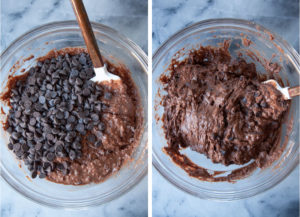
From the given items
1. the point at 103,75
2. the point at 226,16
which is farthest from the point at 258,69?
the point at 103,75

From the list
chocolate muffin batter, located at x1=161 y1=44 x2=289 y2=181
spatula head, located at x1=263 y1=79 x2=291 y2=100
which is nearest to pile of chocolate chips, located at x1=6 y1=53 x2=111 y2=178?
chocolate muffin batter, located at x1=161 y1=44 x2=289 y2=181

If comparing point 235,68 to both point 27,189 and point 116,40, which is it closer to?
point 116,40

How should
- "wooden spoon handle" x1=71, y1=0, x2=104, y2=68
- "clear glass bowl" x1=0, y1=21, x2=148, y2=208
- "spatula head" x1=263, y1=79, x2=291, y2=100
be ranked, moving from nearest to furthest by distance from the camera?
1. "wooden spoon handle" x1=71, y1=0, x2=104, y2=68
2. "spatula head" x1=263, y1=79, x2=291, y2=100
3. "clear glass bowl" x1=0, y1=21, x2=148, y2=208

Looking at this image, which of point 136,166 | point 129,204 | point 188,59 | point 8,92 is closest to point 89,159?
point 136,166

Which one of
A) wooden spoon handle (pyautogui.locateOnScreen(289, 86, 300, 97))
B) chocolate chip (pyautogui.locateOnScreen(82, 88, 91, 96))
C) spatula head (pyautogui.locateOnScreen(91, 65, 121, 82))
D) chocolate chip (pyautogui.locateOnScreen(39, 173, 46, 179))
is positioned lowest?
chocolate chip (pyautogui.locateOnScreen(39, 173, 46, 179))

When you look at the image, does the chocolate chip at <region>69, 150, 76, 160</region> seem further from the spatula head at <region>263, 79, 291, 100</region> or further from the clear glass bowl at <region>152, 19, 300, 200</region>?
the spatula head at <region>263, 79, 291, 100</region>

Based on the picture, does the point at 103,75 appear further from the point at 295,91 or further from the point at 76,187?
the point at 295,91
